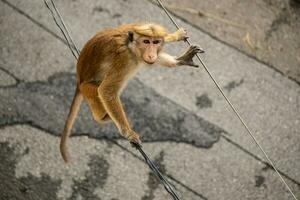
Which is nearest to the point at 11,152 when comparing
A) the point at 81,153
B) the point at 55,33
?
the point at 81,153

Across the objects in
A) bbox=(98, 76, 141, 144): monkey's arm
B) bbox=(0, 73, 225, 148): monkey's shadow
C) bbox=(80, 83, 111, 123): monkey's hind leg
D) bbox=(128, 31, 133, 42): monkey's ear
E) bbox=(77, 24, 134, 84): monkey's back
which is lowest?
bbox=(0, 73, 225, 148): monkey's shadow

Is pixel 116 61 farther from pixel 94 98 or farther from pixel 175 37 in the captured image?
pixel 175 37

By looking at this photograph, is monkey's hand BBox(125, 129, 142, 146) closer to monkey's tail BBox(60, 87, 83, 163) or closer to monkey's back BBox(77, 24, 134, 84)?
monkey's back BBox(77, 24, 134, 84)

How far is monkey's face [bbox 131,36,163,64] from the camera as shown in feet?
11.9

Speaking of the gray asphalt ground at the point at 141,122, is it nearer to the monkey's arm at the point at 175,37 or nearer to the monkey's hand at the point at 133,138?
the monkey's hand at the point at 133,138

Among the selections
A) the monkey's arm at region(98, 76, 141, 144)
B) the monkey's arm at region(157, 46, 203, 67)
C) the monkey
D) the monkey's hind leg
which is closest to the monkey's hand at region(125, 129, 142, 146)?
the monkey

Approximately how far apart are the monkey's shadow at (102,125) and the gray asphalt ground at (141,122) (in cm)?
1

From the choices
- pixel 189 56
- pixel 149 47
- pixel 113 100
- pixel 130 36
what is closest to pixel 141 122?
pixel 113 100

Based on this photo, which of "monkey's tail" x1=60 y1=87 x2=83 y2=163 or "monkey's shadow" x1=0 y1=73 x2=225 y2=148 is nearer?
"monkey's tail" x1=60 y1=87 x2=83 y2=163

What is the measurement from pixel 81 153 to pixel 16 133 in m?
0.81

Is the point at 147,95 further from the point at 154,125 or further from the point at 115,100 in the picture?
the point at 115,100

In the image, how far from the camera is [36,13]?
22.6 ft

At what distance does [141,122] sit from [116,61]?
2.17 m

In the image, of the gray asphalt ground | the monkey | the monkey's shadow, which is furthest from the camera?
the monkey's shadow
